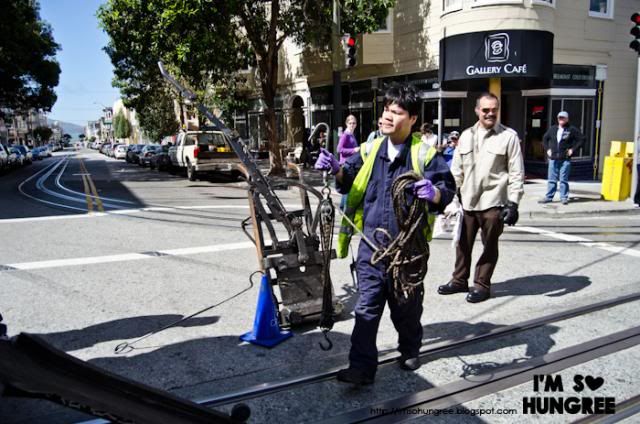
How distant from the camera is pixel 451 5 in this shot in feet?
53.1

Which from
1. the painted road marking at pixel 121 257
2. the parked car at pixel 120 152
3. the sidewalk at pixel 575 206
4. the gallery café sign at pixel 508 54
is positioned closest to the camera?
the painted road marking at pixel 121 257

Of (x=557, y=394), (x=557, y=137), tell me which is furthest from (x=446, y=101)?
(x=557, y=394)

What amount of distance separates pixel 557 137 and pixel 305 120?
54.2ft

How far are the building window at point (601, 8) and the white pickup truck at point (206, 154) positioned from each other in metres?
12.9

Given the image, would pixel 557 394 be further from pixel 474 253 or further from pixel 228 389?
pixel 474 253

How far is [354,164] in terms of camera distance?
12.5 feet

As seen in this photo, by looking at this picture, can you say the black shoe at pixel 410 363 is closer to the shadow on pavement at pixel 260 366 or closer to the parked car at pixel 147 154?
the shadow on pavement at pixel 260 366

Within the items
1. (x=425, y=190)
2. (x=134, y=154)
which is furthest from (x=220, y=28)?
(x=134, y=154)

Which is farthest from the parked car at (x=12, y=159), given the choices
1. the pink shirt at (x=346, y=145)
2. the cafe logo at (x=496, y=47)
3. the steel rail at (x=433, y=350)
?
the steel rail at (x=433, y=350)

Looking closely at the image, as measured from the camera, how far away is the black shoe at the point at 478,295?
18.0 feet

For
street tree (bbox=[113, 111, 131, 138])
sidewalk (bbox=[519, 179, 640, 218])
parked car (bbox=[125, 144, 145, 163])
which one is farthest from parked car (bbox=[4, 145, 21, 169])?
street tree (bbox=[113, 111, 131, 138])

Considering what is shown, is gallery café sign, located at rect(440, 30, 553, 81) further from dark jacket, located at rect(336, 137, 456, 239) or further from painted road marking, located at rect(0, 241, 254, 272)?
dark jacket, located at rect(336, 137, 456, 239)

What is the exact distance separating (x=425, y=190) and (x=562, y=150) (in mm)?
9725

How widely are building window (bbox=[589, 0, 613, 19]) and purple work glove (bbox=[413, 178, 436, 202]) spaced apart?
17148 millimetres
